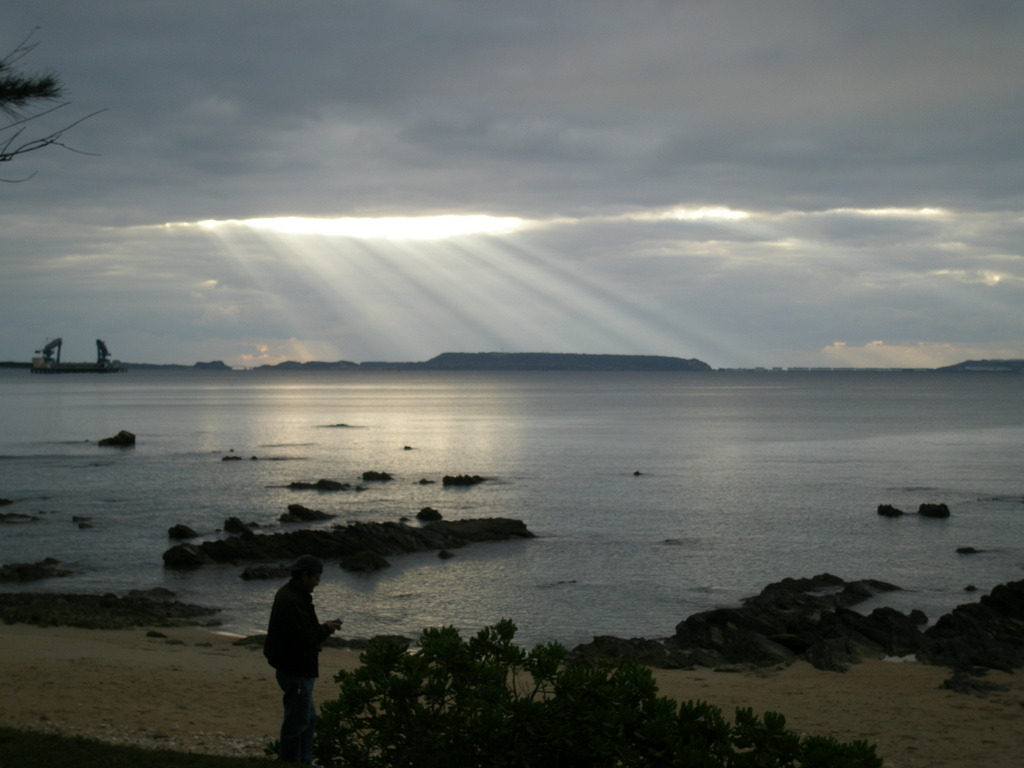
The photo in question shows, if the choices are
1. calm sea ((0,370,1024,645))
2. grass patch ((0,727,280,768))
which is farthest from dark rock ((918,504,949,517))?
grass patch ((0,727,280,768))

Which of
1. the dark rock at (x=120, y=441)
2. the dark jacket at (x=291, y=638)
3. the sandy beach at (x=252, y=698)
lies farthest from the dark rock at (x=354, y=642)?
the dark rock at (x=120, y=441)

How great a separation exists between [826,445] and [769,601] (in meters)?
65.5

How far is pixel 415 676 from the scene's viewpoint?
8.70 meters

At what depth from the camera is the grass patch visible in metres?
9.23

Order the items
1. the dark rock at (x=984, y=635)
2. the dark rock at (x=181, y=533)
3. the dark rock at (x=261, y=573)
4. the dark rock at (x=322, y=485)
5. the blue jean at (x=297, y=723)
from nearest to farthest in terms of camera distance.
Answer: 1. the blue jean at (x=297, y=723)
2. the dark rock at (x=984, y=635)
3. the dark rock at (x=261, y=573)
4. the dark rock at (x=181, y=533)
5. the dark rock at (x=322, y=485)

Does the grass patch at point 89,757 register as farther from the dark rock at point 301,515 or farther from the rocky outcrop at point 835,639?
the dark rock at point 301,515

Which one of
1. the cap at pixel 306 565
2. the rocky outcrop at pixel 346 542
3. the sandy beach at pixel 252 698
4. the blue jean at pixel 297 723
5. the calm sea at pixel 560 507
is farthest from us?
the rocky outcrop at pixel 346 542

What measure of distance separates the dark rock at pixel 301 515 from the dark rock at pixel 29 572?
1257 cm

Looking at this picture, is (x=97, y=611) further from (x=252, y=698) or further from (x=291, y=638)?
(x=291, y=638)

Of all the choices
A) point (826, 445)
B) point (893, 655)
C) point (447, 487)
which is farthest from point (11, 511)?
point (826, 445)

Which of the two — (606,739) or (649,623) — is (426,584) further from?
(606,739)

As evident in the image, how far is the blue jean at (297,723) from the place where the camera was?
9.71m

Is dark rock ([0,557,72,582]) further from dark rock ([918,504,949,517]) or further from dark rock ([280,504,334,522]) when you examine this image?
dark rock ([918,504,949,517])

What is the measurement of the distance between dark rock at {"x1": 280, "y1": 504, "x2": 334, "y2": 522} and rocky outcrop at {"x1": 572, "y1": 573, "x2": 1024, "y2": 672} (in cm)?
2515
